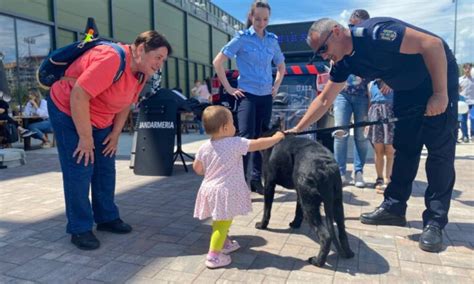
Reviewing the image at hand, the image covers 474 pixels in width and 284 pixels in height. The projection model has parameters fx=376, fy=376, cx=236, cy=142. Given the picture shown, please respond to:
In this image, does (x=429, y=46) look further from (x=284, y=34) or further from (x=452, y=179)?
(x=284, y=34)

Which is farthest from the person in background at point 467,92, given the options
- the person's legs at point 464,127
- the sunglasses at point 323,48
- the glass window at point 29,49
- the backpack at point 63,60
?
the glass window at point 29,49

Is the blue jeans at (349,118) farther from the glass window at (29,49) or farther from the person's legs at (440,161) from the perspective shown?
the glass window at (29,49)

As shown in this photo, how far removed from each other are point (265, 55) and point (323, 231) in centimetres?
237

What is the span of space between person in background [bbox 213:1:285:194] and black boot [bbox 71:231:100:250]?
193 cm

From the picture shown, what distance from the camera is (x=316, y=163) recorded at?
2.55m

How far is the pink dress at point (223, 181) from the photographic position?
255cm

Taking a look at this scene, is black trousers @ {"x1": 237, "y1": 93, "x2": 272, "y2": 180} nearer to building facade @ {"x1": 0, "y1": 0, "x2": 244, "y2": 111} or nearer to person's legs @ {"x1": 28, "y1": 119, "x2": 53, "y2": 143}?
person's legs @ {"x1": 28, "y1": 119, "x2": 53, "y2": 143}

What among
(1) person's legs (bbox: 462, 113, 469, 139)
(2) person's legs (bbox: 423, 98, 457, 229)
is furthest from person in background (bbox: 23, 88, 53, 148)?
(1) person's legs (bbox: 462, 113, 469, 139)

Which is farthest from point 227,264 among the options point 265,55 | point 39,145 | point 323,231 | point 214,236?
point 39,145

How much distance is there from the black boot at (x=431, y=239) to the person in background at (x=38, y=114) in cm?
845

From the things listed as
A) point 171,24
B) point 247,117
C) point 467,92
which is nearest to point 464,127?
point 467,92

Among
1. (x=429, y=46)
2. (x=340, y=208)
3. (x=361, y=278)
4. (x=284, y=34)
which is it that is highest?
(x=284, y=34)

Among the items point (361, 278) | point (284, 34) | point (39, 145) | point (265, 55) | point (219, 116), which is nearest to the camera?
point (361, 278)

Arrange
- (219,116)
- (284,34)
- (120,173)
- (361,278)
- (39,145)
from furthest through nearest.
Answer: (39,145), (284,34), (120,173), (219,116), (361,278)
